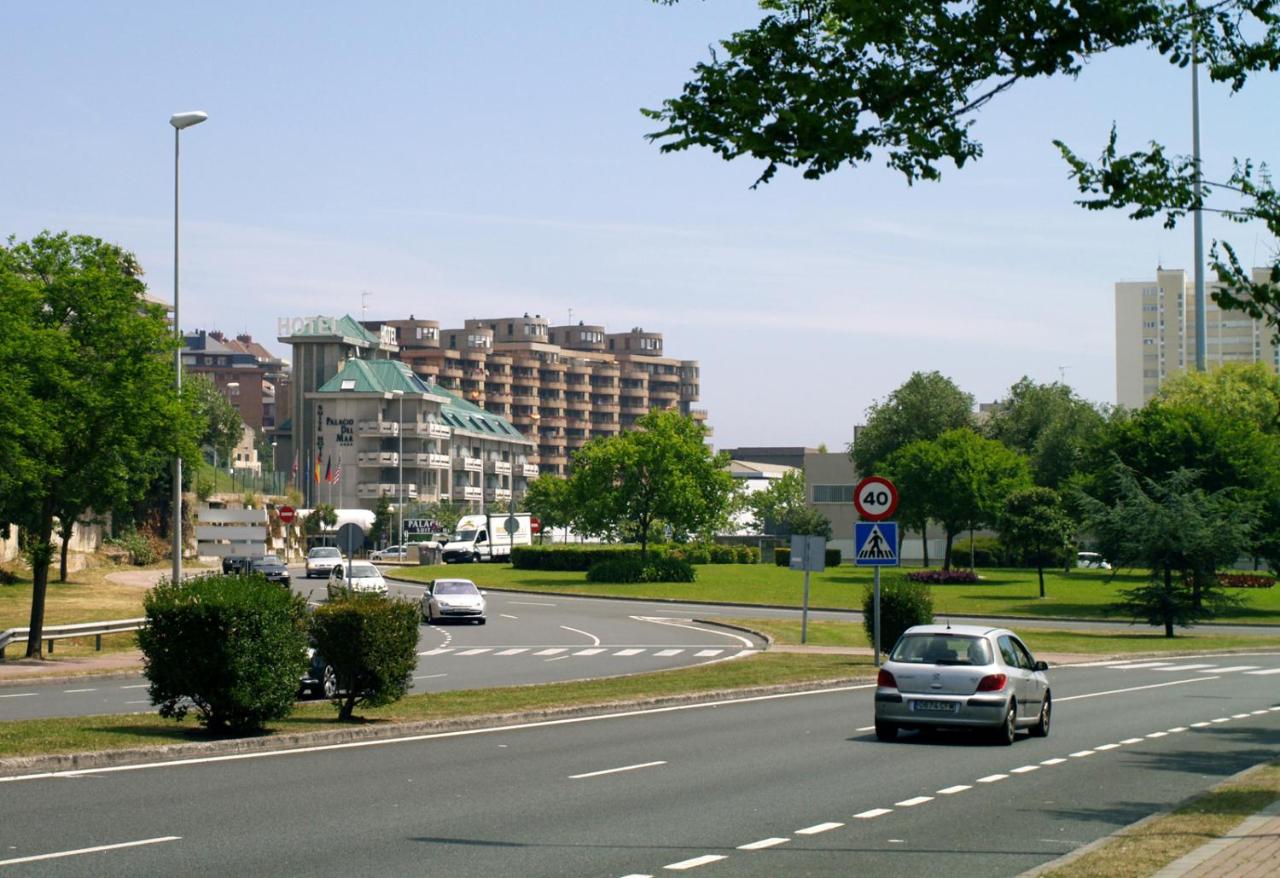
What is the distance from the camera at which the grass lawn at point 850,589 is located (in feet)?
212

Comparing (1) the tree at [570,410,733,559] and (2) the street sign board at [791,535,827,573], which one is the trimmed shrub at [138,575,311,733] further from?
(1) the tree at [570,410,733,559]

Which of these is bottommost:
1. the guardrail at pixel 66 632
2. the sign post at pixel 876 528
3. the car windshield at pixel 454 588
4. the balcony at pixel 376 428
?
the guardrail at pixel 66 632

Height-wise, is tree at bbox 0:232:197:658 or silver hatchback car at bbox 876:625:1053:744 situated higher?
tree at bbox 0:232:197:658

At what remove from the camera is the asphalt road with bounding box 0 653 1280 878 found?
10570 mm

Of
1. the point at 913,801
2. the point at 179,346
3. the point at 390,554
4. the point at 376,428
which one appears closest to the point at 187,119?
the point at 179,346

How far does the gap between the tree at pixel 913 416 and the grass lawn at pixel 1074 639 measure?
205 ft

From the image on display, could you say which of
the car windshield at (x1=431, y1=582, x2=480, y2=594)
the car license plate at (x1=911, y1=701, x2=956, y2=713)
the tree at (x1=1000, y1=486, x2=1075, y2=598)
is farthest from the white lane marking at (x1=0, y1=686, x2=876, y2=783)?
the tree at (x1=1000, y1=486, x2=1075, y2=598)

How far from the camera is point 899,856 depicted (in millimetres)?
11008

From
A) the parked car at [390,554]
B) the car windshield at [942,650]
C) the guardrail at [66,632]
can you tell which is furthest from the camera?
the parked car at [390,554]

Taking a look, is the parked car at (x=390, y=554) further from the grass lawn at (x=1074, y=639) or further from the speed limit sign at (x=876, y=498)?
the speed limit sign at (x=876, y=498)

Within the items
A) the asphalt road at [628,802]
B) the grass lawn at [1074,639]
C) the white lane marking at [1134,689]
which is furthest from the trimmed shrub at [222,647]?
the grass lawn at [1074,639]

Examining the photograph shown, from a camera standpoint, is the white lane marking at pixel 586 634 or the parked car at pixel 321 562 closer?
the white lane marking at pixel 586 634

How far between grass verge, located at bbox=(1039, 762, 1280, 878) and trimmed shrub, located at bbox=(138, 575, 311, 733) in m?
8.94

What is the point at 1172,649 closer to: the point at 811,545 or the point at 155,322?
the point at 811,545
